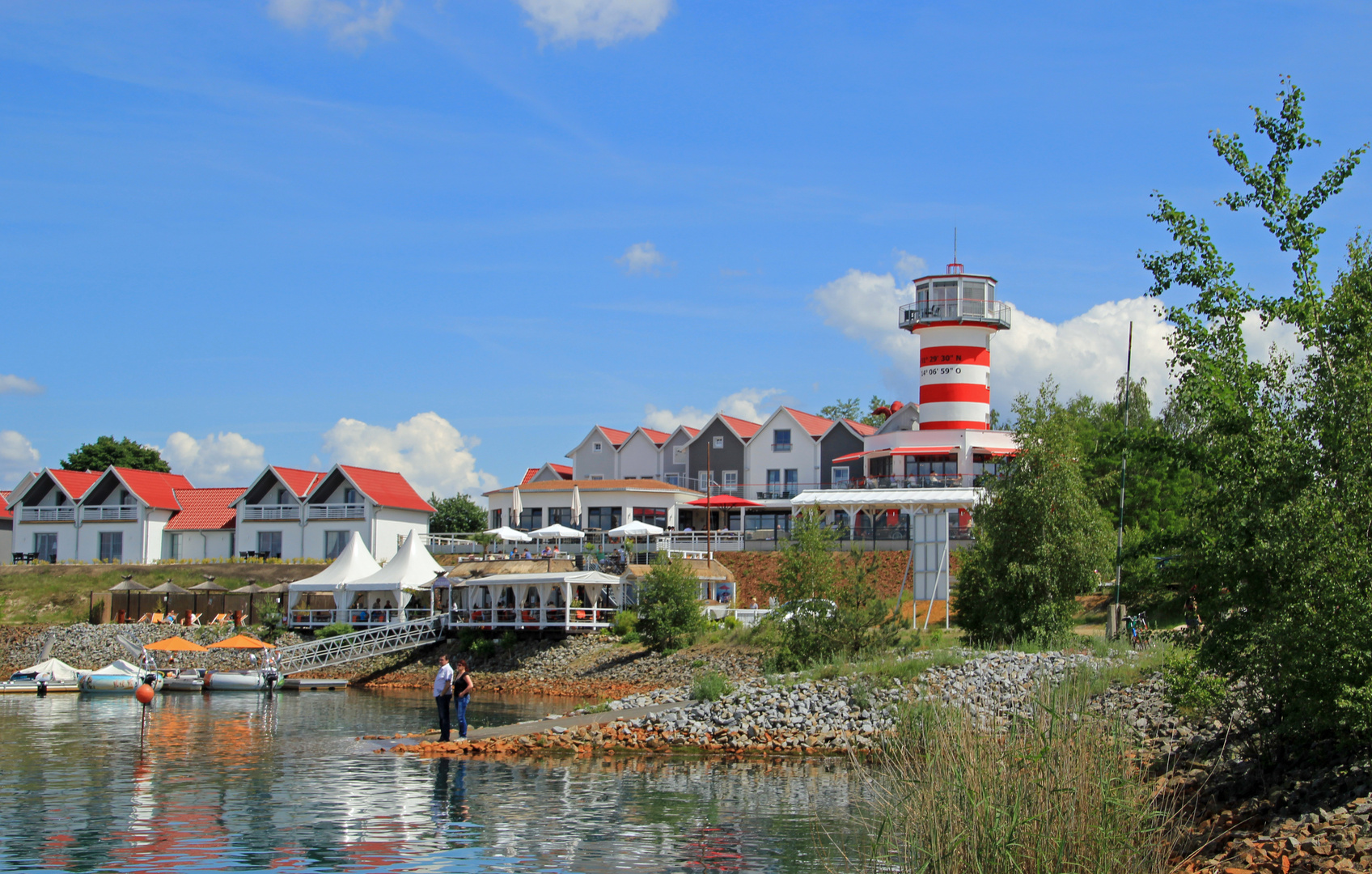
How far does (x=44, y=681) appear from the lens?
3725 centimetres

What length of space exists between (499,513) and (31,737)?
39.7m

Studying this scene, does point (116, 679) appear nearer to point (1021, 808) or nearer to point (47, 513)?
point (47, 513)

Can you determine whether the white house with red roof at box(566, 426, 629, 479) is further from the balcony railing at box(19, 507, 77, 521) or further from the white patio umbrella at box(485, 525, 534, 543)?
the balcony railing at box(19, 507, 77, 521)

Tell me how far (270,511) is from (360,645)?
2031 cm

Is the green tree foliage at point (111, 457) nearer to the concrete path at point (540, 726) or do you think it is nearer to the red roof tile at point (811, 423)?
the red roof tile at point (811, 423)

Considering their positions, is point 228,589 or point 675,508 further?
point 675,508

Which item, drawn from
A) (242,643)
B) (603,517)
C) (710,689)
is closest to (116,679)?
(242,643)

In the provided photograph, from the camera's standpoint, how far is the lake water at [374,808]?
13.5 m

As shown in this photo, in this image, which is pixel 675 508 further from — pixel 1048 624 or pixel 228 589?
pixel 1048 624

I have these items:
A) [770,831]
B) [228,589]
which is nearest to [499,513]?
[228,589]

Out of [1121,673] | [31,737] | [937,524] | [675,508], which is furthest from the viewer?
[675,508]

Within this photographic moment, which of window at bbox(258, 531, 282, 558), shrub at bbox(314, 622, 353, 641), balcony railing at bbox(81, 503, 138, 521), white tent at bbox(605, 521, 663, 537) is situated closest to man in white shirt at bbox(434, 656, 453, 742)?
shrub at bbox(314, 622, 353, 641)

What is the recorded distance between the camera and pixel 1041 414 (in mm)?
29516

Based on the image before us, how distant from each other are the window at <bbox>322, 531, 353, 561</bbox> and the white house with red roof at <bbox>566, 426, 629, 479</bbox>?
15.6 m
